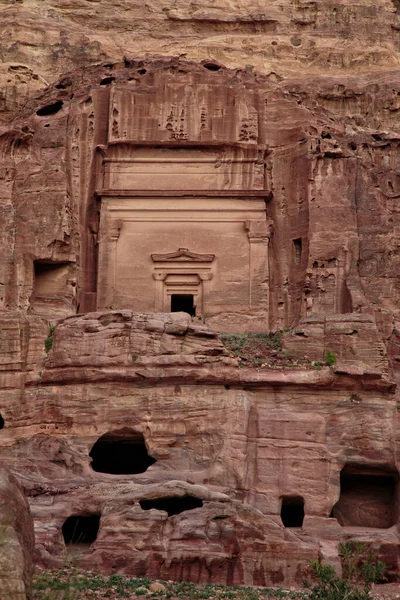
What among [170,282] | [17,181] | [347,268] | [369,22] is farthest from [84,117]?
[369,22]

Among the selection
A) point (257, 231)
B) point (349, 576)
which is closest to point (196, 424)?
point (349, 576)

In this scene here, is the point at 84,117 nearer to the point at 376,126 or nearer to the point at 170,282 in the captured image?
the point at 170,282

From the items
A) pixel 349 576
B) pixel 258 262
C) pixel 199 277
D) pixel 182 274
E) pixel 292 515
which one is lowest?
pixel 349 576

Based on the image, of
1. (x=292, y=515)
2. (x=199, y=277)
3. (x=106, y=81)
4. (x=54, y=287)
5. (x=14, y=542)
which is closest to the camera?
(x=14, y=542)

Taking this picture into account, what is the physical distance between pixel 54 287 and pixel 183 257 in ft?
15.9

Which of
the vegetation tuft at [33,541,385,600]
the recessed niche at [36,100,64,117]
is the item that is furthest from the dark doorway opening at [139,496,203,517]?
the recessed niche at [36,100,64,117]

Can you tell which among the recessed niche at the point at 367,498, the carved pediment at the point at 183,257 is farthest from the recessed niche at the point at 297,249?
the recessed niche at the point at 367,498

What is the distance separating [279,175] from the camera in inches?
2000

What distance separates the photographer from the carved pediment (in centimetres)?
4888

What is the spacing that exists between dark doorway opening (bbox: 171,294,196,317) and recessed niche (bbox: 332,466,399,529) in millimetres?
10831

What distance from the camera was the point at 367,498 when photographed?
134 ft

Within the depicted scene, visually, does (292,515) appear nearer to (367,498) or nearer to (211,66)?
(367,498)

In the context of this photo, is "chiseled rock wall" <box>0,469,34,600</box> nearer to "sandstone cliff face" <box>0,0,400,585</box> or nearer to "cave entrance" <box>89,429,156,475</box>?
"sandstone cliff face" <box>0,0,400,585</box>

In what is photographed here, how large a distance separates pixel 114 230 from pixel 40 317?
6.62m
